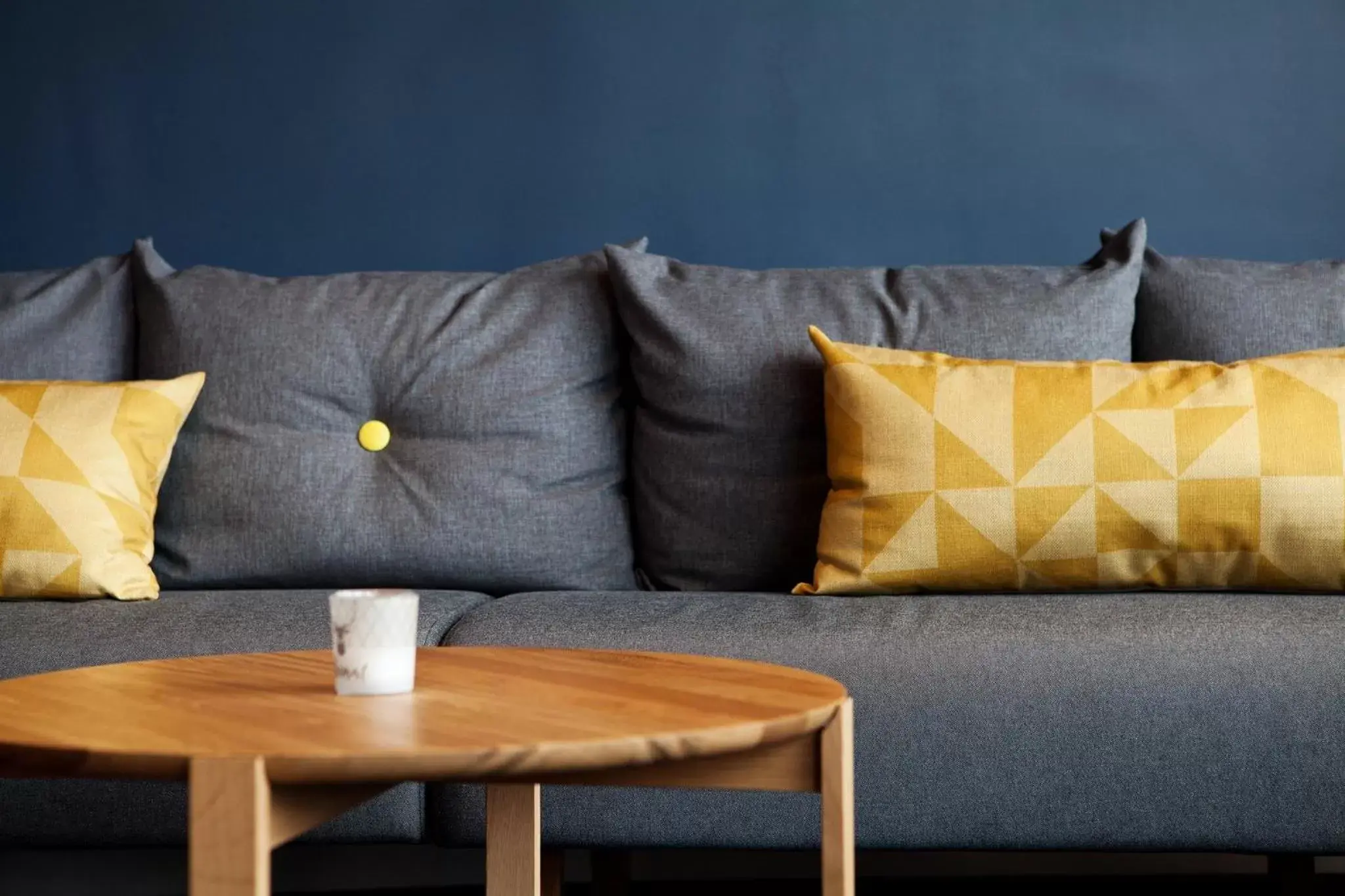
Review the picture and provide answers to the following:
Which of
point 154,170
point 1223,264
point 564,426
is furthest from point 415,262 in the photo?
point 1223,264

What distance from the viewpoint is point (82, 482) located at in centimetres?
162

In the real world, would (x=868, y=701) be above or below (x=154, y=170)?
below

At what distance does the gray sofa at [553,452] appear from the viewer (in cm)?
134

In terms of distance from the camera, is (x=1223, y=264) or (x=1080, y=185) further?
(x=1080, y=185)

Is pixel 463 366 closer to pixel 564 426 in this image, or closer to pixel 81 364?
pixel 564 426

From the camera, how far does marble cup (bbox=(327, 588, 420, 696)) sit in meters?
0.83

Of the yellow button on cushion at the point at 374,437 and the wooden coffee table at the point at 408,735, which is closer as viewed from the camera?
the wooden coffee table at the point at 408,735

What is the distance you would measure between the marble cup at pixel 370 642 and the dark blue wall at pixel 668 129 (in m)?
1.50

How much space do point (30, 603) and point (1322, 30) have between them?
205 cm

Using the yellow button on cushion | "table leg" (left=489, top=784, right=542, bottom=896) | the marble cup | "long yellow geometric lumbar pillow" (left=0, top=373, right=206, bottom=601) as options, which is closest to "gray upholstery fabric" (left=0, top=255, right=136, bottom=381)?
"long yellow geometric lumbar pillow" (left=0, top=373, right=206, bottom=601)

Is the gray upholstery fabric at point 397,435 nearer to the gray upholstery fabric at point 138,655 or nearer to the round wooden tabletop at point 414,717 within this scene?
the gray upholstery fabric at point 138,655

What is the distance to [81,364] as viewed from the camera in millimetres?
1866

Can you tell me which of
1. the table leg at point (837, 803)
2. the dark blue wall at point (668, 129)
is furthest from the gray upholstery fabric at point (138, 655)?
the dark blue wall at point (668, 129)

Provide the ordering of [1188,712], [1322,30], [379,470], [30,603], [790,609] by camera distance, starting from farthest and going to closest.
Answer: [1322,30] < [379,470] < [30,603] < [790,609] < [1188,712]
